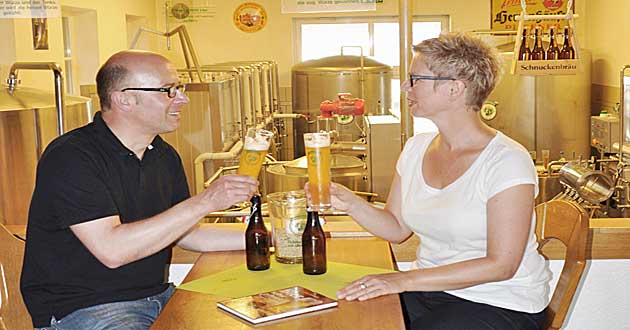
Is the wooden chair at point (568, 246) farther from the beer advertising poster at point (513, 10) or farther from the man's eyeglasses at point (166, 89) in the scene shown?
the beer advertising poster at point (513, 10)

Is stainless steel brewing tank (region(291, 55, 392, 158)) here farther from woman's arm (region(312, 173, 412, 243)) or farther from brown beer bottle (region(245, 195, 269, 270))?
brown beer bottle (region(245, 195, 269, 270))

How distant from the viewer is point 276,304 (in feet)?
5.65

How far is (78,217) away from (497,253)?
999mm

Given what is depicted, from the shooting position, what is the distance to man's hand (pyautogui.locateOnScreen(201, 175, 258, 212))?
190 cm

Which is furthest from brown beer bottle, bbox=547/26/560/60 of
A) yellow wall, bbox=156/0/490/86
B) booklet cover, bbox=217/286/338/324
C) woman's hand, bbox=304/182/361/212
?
yellow wall, bbox=156/0/490/86

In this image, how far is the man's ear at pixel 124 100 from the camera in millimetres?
2117

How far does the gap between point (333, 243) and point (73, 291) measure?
0.74 m

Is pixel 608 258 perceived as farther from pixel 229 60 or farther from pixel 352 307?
pixel 229 60

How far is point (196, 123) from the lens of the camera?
18.1 ft

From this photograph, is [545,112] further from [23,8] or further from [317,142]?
[317,142]

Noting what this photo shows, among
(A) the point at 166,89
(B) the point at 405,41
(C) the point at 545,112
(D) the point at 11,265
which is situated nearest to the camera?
(A) the point at 166,89

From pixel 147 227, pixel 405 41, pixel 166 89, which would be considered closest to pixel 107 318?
pixel 147 227

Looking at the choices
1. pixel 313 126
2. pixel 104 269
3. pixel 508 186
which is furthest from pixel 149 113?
pixel 313 126

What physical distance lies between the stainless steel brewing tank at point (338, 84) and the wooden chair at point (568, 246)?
17.3 ft
